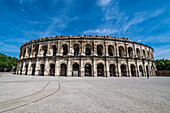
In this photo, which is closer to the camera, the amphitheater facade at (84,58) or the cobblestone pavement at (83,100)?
the cobblestone pavement at (83,100)

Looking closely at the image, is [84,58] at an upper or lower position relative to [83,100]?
upper

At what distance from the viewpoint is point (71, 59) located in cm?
1617

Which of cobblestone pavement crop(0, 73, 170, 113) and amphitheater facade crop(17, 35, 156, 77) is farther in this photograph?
amphitheater facade crop(17, 35, 156, 77)

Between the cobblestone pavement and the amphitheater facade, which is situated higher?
the amphitheater facade

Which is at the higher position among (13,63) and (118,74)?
(13,63)

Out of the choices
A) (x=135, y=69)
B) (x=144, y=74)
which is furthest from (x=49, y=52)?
(x=144, y=74)

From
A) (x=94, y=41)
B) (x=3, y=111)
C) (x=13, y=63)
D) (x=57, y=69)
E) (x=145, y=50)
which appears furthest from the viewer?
(x=13, y=63)

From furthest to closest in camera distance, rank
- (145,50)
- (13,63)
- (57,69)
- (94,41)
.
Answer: (13,63)
(145,50)
(94,41)
(57,69)

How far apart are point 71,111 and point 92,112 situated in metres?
0.59

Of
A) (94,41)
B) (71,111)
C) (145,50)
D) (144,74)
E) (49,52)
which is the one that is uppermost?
(94,41)

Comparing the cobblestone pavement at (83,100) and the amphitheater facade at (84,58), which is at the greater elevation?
the amphitheater facade at (84,58)

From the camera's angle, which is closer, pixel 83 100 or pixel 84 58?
pixel 83 100

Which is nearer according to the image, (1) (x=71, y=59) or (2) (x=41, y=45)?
(1) (x=71, y=59)

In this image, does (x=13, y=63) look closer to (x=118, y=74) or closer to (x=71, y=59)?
(x=71, y=59)
